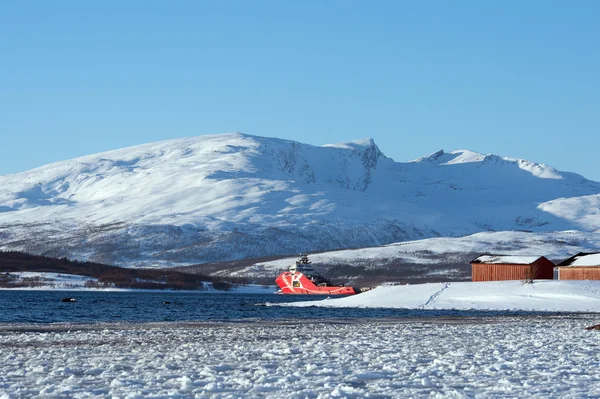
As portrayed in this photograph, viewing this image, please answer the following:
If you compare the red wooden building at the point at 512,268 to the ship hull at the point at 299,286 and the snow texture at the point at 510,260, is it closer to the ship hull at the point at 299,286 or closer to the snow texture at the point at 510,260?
the snow texture at the point at 510,260

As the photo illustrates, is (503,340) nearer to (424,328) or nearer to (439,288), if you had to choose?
(424,328)

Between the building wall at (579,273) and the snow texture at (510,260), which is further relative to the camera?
the snow texture at (510,260)

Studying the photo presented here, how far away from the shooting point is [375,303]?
9538cm

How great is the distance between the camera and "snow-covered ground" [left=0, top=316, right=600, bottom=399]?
76.0ft

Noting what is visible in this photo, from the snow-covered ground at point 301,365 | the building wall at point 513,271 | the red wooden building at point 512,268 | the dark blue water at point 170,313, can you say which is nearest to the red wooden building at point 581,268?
the building wall at point 513,271

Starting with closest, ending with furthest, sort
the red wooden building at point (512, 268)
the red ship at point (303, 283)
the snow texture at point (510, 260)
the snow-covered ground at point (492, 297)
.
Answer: the snow-covered ground at point (492, 297) < the red wooden building at point (512, 268) < the snow texture at point (510, 260) < the red ship at point (303, 283)

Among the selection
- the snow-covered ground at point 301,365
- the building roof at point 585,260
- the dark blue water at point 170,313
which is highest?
the building roof at point 585,260

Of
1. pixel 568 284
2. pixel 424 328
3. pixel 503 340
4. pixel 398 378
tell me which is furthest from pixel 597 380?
pixel 568 284

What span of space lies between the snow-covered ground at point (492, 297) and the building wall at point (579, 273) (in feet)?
50.1

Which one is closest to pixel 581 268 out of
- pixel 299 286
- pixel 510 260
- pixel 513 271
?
pixel 513 271

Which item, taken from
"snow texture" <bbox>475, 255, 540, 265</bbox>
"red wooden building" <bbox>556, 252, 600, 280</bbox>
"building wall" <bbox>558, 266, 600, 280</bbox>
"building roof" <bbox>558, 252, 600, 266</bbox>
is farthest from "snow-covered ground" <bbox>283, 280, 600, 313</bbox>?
"snow texture" <bbox>475, 255, 540, 265</bbox>

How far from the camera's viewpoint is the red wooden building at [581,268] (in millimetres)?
109062

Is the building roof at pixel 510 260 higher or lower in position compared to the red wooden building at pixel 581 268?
higher

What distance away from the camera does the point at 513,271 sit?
118 metres
